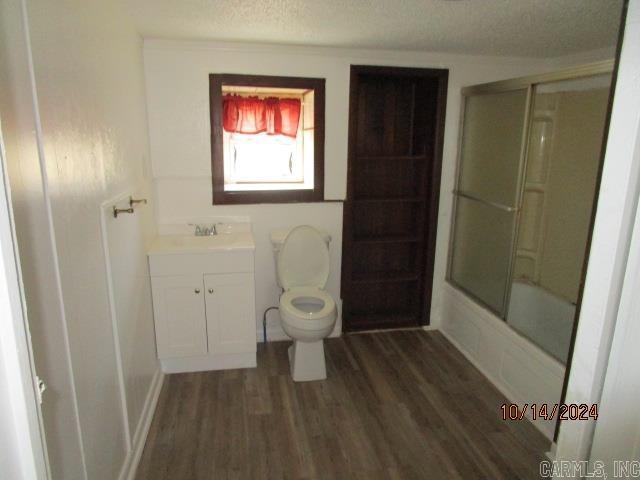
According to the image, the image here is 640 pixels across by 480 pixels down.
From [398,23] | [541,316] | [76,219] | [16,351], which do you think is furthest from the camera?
[541,316]

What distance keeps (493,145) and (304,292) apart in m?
1.61

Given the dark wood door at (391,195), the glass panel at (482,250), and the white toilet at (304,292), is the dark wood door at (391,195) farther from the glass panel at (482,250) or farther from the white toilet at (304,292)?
the white toilet at (304,292)

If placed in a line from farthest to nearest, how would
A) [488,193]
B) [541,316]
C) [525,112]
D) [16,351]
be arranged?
1. [488,193]
2. [541,316]
3. [525,112]
4. [16,351]

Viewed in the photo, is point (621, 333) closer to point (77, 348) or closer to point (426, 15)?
point (77, 348)

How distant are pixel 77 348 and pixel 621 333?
4.83ft

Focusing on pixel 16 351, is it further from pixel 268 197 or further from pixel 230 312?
pixel 268 197

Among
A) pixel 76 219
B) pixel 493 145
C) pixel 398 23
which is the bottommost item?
pixel 76 219

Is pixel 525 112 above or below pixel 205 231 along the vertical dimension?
above

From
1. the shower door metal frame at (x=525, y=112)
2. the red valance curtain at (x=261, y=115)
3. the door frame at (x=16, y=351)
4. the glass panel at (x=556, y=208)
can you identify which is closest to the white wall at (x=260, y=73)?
the shower door metal frame at (x=525, y=112)

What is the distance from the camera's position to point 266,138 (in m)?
3.42

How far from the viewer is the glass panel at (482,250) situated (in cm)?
276

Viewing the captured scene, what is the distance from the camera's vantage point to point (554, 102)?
Answer: 2510mm

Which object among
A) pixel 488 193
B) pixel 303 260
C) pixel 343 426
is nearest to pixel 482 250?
pixel 488 193

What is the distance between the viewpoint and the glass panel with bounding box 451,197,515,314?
9.05 ft
